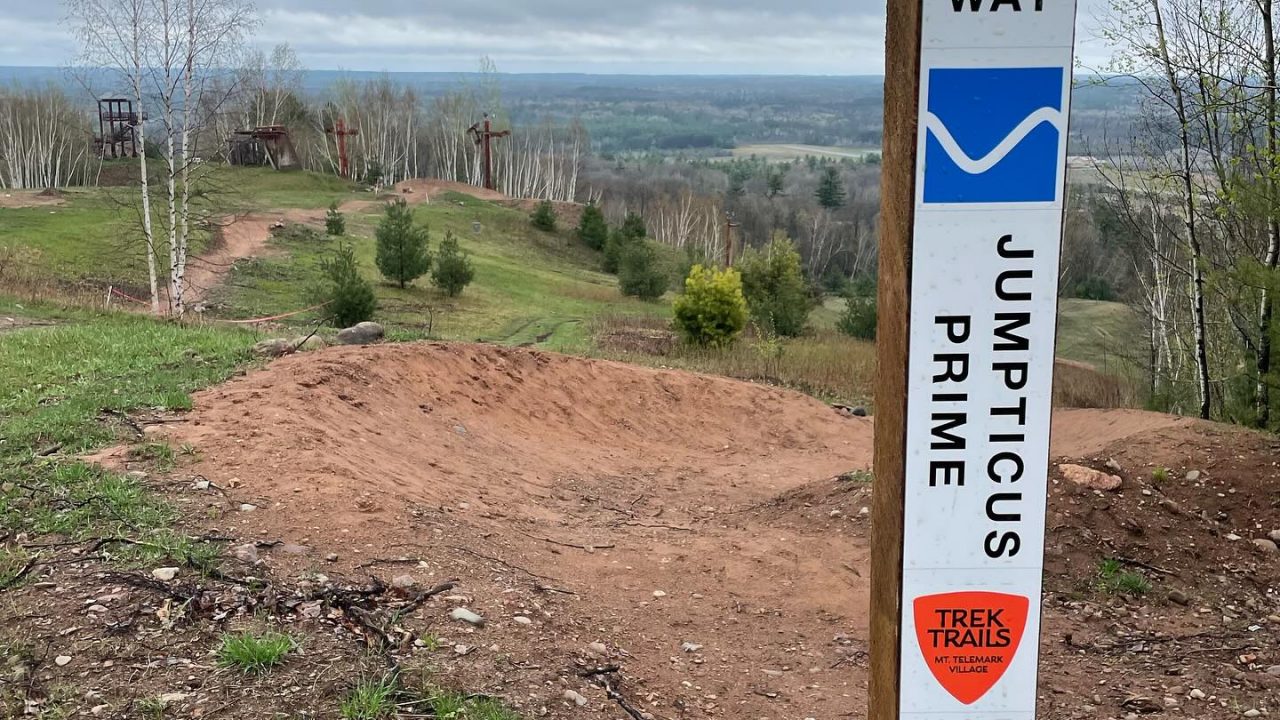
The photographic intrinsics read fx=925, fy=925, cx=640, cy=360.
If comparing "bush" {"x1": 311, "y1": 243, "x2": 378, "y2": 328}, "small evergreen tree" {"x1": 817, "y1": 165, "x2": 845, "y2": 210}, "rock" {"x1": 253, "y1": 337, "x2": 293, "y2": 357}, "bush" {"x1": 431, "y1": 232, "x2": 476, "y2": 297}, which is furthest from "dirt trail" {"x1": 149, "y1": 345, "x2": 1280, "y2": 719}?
"small evergreen tree" {"x1": 817, "y1": 165, "x2": 845, "y2": 210}

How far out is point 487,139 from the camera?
5628cm

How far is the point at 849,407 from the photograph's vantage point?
47.9ft

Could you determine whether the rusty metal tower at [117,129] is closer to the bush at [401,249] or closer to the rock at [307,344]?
the bush at [401,249]

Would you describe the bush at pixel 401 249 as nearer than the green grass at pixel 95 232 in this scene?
No

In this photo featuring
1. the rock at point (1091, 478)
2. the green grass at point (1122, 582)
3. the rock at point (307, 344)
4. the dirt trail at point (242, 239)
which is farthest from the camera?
the dirt trail at point (242, 239)

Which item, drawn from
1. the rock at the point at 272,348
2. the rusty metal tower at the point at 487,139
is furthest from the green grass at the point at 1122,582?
the rusty metal tower at the point at 487,139

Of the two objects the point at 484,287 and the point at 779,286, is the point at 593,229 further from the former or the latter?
the point at 779,286

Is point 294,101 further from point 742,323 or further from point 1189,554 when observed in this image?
point 1189,554

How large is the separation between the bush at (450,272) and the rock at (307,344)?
16181mm

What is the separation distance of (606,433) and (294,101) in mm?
53987

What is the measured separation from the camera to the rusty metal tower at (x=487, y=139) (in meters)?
56.5

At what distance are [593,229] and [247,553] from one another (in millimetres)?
39963

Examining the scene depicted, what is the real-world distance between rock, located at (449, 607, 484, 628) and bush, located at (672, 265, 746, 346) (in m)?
15.7

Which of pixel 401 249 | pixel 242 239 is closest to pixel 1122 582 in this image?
pixel 401 249
